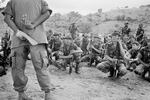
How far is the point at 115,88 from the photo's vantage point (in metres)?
5.70

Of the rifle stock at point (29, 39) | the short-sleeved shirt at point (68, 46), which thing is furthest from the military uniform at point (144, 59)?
the rifle stock at point (29, 39)

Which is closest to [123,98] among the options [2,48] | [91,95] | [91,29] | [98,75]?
[91,95]

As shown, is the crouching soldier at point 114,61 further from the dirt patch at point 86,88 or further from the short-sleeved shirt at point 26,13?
the short-sleeved shirt at point 26,13

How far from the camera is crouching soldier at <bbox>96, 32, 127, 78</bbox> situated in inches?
256

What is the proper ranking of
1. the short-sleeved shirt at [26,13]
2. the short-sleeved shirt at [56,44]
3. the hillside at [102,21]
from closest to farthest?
1. the short-sleeved shirt at [26,13]
2. the short-sleeved shirt at [56,44]
3. the hillside at [102,21]

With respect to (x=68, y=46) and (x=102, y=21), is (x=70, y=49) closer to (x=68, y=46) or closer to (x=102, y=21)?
(x=68, y=46)

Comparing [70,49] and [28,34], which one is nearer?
[28,34]

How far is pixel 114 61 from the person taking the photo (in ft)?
21.3

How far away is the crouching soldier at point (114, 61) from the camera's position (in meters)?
6.49

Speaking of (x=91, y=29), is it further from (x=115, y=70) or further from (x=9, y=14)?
(x=9, y=14)

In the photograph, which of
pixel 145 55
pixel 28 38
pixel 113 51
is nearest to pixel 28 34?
pixel 28 38

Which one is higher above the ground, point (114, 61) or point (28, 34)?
point (28, 34)

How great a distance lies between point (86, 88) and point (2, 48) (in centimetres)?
323

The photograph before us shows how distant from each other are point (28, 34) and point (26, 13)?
12.1 inches
